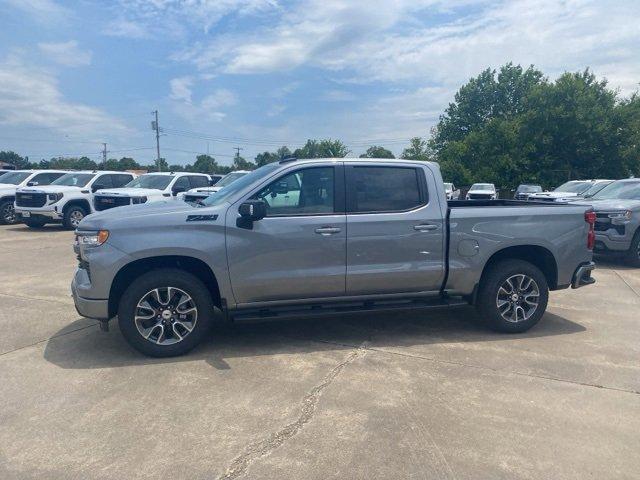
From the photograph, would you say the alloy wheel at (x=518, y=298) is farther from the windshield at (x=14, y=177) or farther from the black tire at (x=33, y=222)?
the windshield at (x=14, y=177)

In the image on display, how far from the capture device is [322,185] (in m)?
4.91

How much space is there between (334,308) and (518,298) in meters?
2.13

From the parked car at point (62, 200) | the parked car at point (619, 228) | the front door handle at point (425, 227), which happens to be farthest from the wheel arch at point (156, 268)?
the parked car at point (62, 200)

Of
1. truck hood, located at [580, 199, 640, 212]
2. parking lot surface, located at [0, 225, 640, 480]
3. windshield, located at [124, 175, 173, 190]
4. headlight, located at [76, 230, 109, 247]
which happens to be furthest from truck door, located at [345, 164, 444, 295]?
windshield, located at [124, 175, 173, 190]

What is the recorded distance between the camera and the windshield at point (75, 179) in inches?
624

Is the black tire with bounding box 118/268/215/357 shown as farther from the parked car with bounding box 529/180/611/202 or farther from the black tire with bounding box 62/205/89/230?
the parked car with bounding box 529/180/611/202

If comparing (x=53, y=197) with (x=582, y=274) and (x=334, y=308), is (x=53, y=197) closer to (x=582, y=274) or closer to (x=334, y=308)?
(x=334, y=308)

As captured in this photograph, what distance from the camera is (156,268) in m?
4.60

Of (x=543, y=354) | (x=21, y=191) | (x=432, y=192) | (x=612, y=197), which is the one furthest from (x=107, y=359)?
(x=21, y=191)

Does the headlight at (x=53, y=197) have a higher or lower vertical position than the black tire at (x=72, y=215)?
higher

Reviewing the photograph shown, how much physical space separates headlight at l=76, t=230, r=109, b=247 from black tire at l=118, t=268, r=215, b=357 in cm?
48

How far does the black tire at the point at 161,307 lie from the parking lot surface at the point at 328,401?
0.15m

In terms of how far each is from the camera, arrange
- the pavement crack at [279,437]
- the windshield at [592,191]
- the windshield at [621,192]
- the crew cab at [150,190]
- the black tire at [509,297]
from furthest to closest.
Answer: the crew cab at [150,190]
the windshield at [592,191]
the windshield at [621,192]
the black tire at [509,297]
the pavement crack at [279,437]

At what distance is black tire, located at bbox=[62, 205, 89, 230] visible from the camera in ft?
49.2
